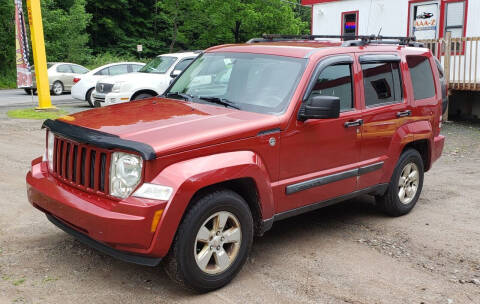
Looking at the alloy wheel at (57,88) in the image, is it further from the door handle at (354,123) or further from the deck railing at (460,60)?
the door handle at (354,123)

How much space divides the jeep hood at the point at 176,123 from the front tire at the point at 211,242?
1.44ft

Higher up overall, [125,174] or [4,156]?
[125,174]

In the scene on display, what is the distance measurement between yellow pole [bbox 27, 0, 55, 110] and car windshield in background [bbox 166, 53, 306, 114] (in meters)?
10.7

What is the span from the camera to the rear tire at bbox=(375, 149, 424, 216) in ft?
19.4

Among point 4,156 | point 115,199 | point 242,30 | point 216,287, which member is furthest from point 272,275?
point 242,30

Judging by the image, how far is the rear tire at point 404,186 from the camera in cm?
591

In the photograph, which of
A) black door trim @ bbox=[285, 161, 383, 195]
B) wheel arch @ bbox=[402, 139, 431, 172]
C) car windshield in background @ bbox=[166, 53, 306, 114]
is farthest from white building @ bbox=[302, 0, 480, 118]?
car windshield in background @ bbox=[166, 53, 306, 114]

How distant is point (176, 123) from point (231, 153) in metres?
0.49

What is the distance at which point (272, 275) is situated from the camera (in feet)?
14.4

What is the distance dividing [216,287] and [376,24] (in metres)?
14.8

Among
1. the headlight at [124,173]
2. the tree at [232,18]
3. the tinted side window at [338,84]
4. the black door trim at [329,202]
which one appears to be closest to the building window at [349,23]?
the black door trim at [329,202]

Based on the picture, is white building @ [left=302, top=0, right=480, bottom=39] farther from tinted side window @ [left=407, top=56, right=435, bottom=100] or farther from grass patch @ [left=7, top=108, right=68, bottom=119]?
tinted side window @ [left=407, top=56, right=435, bottom=100]

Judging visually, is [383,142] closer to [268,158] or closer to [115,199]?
[268,158]

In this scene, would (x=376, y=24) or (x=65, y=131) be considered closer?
(x=65, y=131)
